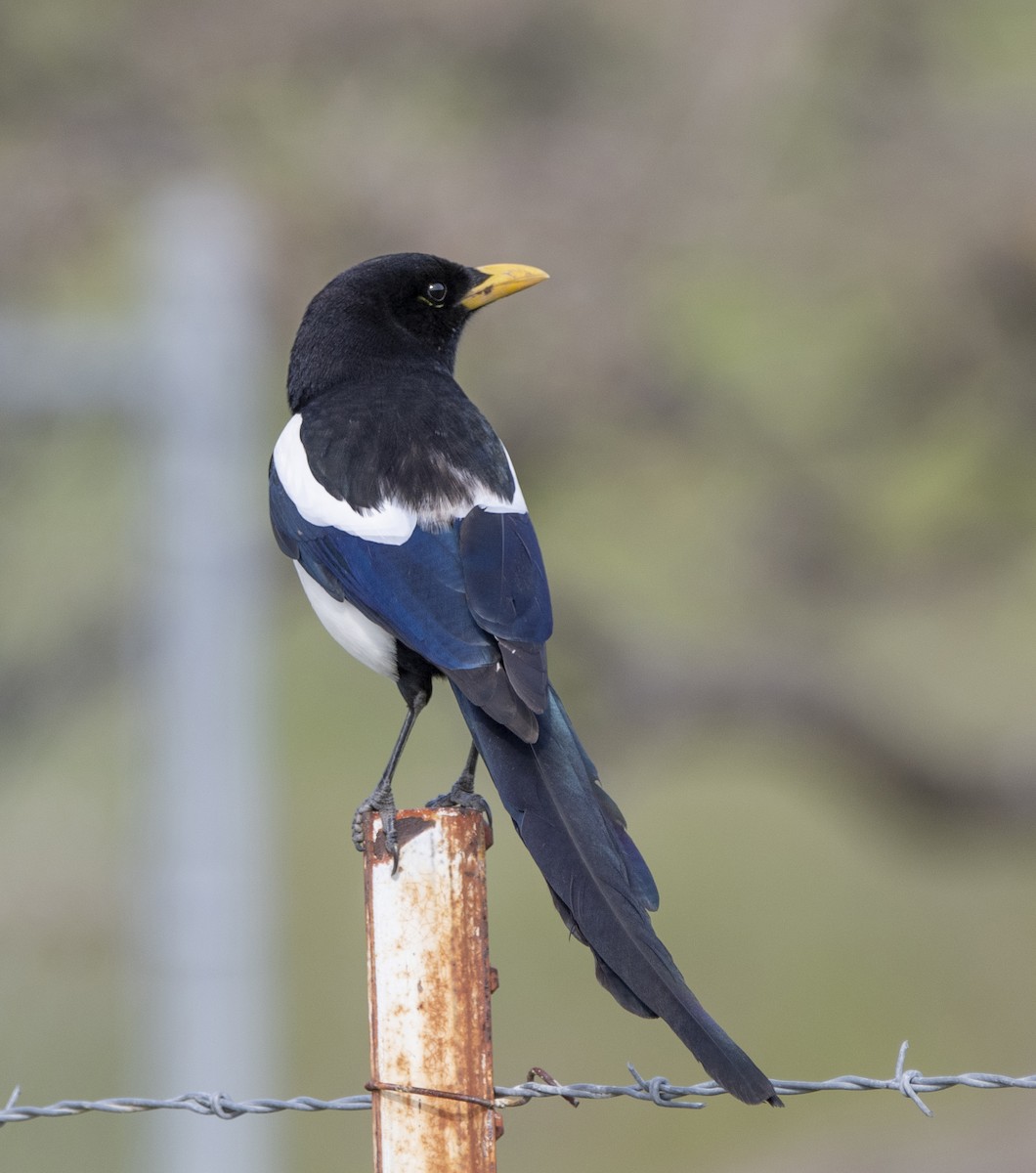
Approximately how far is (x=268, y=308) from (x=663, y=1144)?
14.4 ft

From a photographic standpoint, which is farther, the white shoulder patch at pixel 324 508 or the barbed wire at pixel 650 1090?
the white shoulder patch at pixel 324 508

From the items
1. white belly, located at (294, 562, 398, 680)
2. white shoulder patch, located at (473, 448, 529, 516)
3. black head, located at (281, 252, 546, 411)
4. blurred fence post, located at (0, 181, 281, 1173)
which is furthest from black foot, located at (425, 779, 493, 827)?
blurred fence post, located at (0, 181, 281, 1173)

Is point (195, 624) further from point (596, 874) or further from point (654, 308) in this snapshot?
point (596, 874)

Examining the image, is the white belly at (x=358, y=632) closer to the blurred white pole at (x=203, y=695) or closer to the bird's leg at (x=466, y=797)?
the bird's leg at (x=466, y=797)

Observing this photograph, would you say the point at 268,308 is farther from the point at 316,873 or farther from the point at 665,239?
the point at 316,873

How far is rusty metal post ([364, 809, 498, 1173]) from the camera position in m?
1.71

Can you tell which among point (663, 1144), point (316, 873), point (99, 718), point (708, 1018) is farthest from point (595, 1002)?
point (708, 1018)

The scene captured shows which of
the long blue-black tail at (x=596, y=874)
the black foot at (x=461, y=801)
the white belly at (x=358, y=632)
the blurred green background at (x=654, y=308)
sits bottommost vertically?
the long blue-black tail at (x=596, y=874)

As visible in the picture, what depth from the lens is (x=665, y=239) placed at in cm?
500

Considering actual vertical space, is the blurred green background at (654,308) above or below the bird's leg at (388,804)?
above

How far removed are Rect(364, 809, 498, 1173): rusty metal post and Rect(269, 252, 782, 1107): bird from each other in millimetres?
45

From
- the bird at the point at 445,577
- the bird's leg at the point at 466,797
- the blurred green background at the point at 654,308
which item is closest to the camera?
the bird at the point at 445,577

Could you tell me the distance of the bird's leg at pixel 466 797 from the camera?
201 cm

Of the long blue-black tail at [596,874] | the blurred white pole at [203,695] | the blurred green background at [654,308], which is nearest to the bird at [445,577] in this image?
the long blue-black tail at [596,874]
